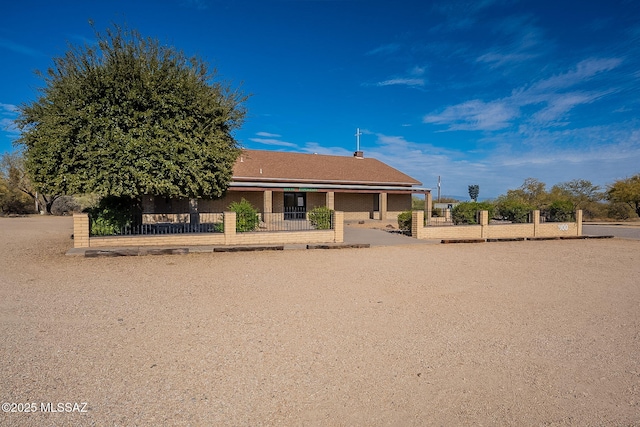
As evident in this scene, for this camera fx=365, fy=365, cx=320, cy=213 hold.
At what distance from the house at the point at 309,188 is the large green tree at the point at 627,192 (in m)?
17.9

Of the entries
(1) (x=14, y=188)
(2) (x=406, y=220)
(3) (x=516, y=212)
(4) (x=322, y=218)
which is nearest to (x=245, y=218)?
(4) (x=322, y=218)

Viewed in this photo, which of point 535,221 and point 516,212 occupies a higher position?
point 516,212

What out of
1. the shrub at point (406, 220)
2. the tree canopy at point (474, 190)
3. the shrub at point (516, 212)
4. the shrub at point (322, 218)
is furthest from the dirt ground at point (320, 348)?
the tree canopy at point (474, 190)

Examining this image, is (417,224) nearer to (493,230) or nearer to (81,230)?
(493,230)

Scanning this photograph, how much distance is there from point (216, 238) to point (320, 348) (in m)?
9.55

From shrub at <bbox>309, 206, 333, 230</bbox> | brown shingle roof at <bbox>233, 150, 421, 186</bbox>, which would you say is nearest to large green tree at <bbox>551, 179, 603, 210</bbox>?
brown shingle roof at <bbox>233, 150, 421, 186</bbox>

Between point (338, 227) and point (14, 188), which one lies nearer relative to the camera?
point (338, 227)

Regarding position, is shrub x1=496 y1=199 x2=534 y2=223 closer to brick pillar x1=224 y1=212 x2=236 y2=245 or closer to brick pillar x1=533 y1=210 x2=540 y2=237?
brick pillar x1=533 y1=210 x2=540 y2=237

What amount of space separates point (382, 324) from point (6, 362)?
4191 mm

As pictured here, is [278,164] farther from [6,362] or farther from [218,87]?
[6,362]

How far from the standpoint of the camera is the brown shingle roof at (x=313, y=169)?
2558 cm

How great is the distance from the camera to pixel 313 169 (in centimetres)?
2844

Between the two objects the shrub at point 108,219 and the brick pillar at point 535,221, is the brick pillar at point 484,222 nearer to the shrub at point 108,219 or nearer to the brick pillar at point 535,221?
the brick pillar at point 535,221

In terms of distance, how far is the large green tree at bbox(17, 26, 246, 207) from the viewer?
11.1 m
